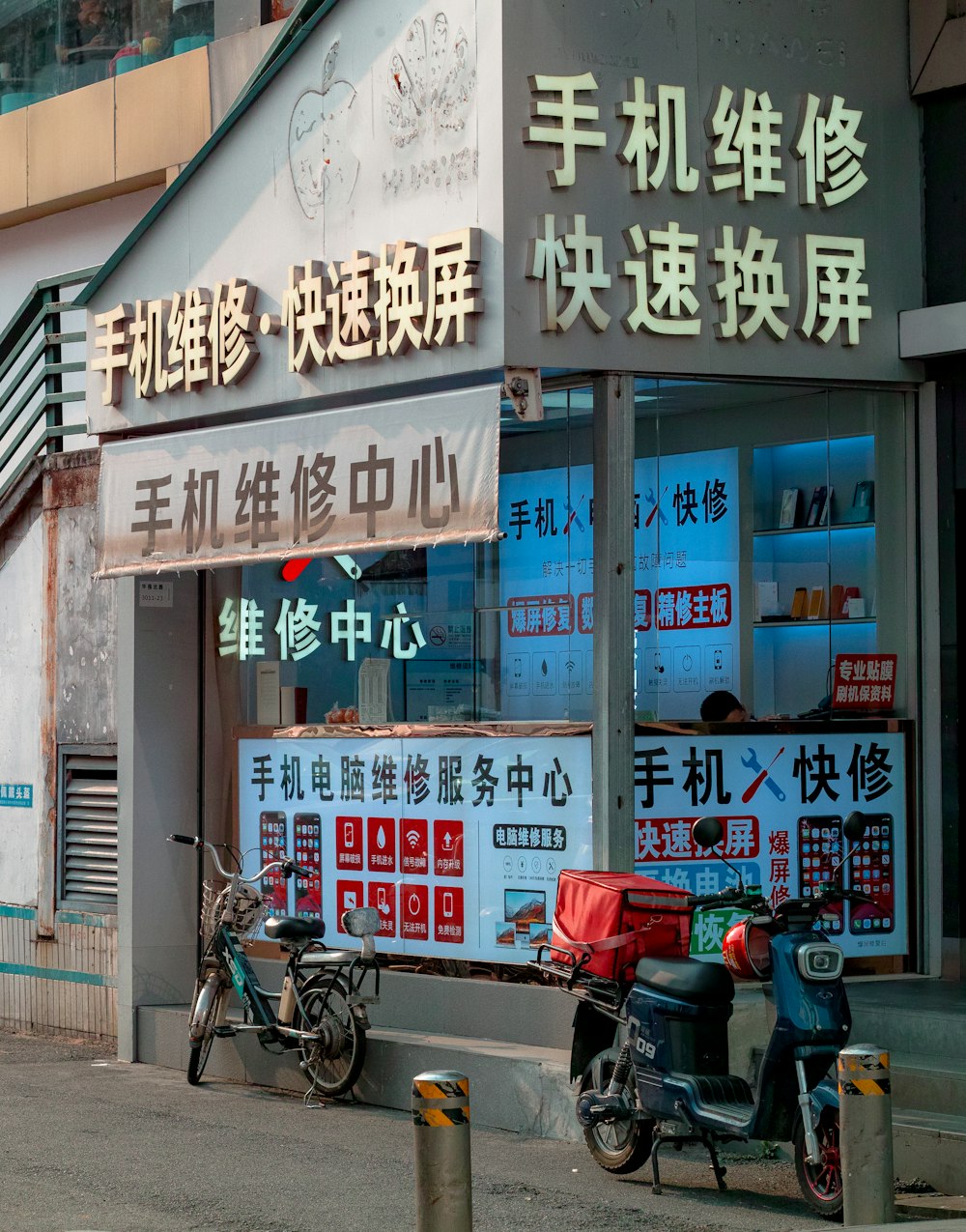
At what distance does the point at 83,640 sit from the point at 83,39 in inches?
211

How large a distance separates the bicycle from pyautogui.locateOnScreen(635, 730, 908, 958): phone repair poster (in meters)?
1.63

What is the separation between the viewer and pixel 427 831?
10.5 meters

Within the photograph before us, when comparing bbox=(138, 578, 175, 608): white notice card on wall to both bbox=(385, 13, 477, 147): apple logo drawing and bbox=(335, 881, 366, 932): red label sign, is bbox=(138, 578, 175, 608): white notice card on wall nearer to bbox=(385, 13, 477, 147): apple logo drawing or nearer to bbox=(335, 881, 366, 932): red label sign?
bbox=(335, 881, 366, 932): red label sign

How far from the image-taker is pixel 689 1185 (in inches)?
312

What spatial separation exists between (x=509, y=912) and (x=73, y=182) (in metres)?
7.58

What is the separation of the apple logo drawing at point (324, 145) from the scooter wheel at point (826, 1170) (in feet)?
18.1

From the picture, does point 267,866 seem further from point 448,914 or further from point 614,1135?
point 614,1135

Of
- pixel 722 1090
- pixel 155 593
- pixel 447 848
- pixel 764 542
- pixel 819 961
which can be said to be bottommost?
pixel 722 1090

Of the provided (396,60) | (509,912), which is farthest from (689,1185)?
(396,60)

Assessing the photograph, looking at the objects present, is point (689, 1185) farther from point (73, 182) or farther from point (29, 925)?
point (73, 182)

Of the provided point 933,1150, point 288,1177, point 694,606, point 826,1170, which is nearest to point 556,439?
point 694,606

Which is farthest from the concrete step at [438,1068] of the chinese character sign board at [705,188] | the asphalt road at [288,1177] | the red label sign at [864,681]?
the chinese character sign board at [705,188]

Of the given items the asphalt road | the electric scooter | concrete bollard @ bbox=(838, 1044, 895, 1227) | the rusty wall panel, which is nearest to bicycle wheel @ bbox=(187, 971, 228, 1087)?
the asphalt road

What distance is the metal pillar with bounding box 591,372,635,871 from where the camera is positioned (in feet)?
30.6
